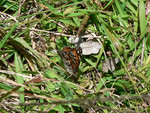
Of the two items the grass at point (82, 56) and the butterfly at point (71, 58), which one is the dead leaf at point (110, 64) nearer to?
the grass at point (82, 56)

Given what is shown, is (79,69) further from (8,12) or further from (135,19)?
(8,12)

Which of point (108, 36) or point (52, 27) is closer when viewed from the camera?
point (108, 36)

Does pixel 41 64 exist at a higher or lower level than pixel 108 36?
lower

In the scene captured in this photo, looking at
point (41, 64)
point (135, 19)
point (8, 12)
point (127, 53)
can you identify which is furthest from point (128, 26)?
point (8, 12)

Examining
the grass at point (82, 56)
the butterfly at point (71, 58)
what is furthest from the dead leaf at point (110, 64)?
the butterfly at point (71, 58)

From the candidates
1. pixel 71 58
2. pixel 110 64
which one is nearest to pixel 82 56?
pixel 71 58

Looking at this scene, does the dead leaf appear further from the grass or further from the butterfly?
the butterfly
